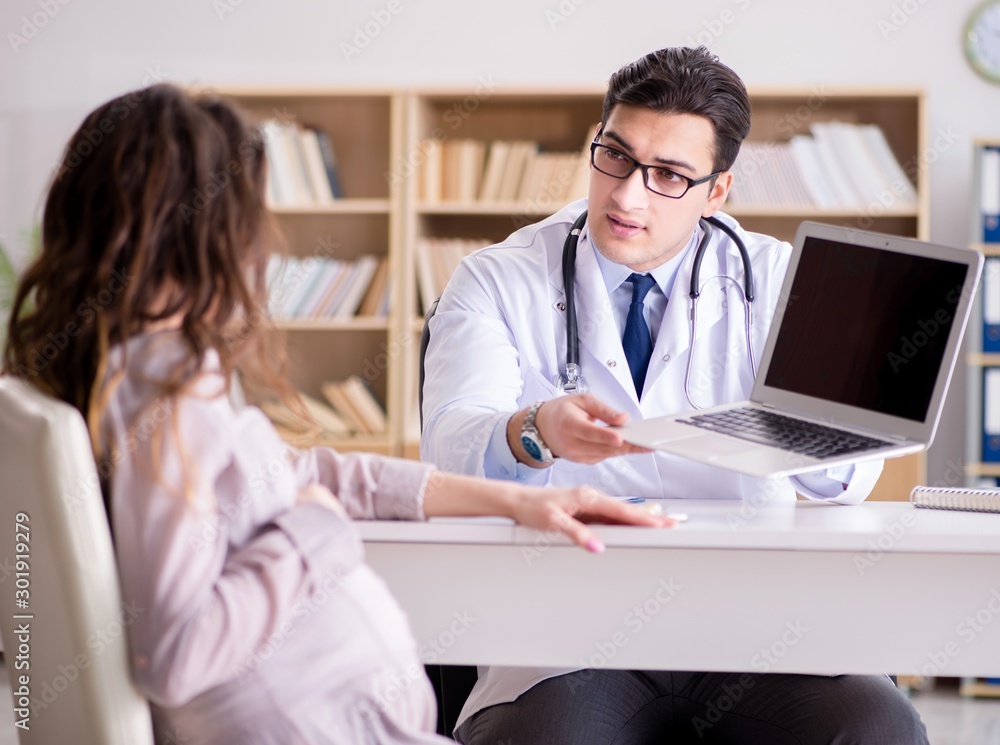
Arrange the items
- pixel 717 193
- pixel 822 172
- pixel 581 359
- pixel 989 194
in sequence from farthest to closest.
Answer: pixel 822 172
pixel 989 194
pixel 717 193
pixel 581 359

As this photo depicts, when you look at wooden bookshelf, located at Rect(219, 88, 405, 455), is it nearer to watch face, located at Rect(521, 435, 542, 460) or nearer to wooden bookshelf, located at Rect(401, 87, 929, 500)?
wooden bookshelf, located at Rect(401, 87, 929, 500)

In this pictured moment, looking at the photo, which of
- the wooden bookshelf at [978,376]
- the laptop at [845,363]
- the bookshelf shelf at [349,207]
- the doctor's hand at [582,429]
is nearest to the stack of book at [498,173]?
the bookshelf shelf at [349,207]

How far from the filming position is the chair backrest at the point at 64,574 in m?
0.86

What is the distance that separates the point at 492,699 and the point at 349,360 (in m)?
2.46

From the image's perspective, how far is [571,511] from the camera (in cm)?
120

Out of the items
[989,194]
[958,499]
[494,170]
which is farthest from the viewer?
[494,170]

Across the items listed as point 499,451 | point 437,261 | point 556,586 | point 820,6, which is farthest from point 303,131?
point 556,586

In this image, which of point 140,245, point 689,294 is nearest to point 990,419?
point 689,294

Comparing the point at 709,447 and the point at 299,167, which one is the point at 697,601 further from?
the point at 299,167

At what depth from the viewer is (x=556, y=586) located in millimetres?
1222

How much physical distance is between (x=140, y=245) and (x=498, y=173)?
2770 millimetres

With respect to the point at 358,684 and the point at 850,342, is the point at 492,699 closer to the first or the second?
the point at 358,684

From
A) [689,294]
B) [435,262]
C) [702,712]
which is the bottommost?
[702,712]

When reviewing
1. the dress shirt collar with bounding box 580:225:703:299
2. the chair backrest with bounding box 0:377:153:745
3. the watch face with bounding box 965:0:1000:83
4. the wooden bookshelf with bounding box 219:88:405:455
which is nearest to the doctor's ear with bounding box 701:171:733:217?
the dress shirt collar with bounding box 580:225:703:299
